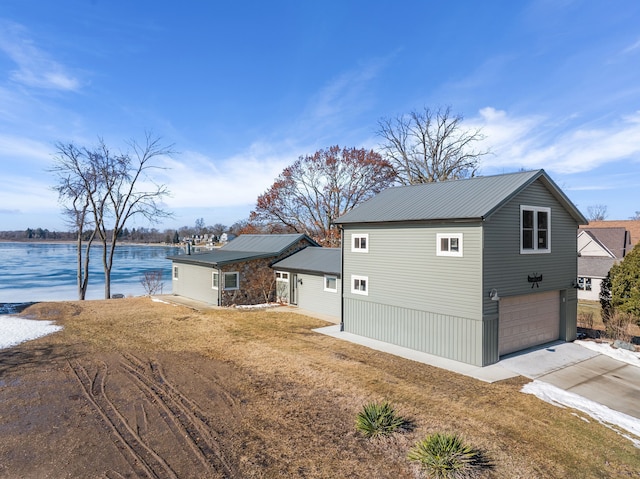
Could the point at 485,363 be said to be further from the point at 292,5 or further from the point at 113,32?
the point at 113,32

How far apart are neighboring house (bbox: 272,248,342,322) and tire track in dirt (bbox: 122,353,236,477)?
8214 mm

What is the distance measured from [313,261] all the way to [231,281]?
439 cm

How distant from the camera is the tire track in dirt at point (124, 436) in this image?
4.66 meters

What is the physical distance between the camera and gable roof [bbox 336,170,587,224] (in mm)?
9570

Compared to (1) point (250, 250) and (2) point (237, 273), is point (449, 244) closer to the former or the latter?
(2) point (237, 273)

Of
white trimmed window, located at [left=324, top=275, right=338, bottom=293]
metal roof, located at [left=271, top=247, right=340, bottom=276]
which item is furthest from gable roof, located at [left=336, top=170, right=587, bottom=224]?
white trimmed window, located at [left=324, top=275, right=338, bottom=293]

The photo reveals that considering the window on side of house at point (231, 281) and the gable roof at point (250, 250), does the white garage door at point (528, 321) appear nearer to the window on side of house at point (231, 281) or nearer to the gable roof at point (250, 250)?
the gable roof at point (250, 250)

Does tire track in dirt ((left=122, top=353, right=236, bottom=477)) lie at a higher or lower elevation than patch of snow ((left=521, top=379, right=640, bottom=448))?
higher

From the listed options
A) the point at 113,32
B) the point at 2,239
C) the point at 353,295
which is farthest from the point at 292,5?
the point at 2,239

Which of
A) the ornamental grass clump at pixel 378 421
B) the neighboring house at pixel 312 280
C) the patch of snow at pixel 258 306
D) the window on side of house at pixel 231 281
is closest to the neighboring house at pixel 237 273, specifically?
the window on side of house at pixel 231 281

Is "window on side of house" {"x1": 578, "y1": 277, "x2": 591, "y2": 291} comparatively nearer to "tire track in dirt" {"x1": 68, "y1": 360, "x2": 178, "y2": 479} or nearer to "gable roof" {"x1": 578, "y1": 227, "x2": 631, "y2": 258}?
"gable roof" {"x1": 578, "y1": 227, "x2": 631, "y2": 258}

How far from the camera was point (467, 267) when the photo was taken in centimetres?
934

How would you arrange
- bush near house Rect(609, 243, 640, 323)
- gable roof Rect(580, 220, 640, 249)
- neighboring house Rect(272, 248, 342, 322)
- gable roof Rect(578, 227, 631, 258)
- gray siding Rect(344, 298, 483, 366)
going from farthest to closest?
gable roof Rect(580, 220, 640, 249)
gable roof Rect(578, 227, 631, 258)
neighboring house Rect(272, 248, 342, 322)
bush near house Rect(609, 243, 640, 323)
gray siding Rect(344, 298, 483, 366)

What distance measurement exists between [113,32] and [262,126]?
8.45 m
